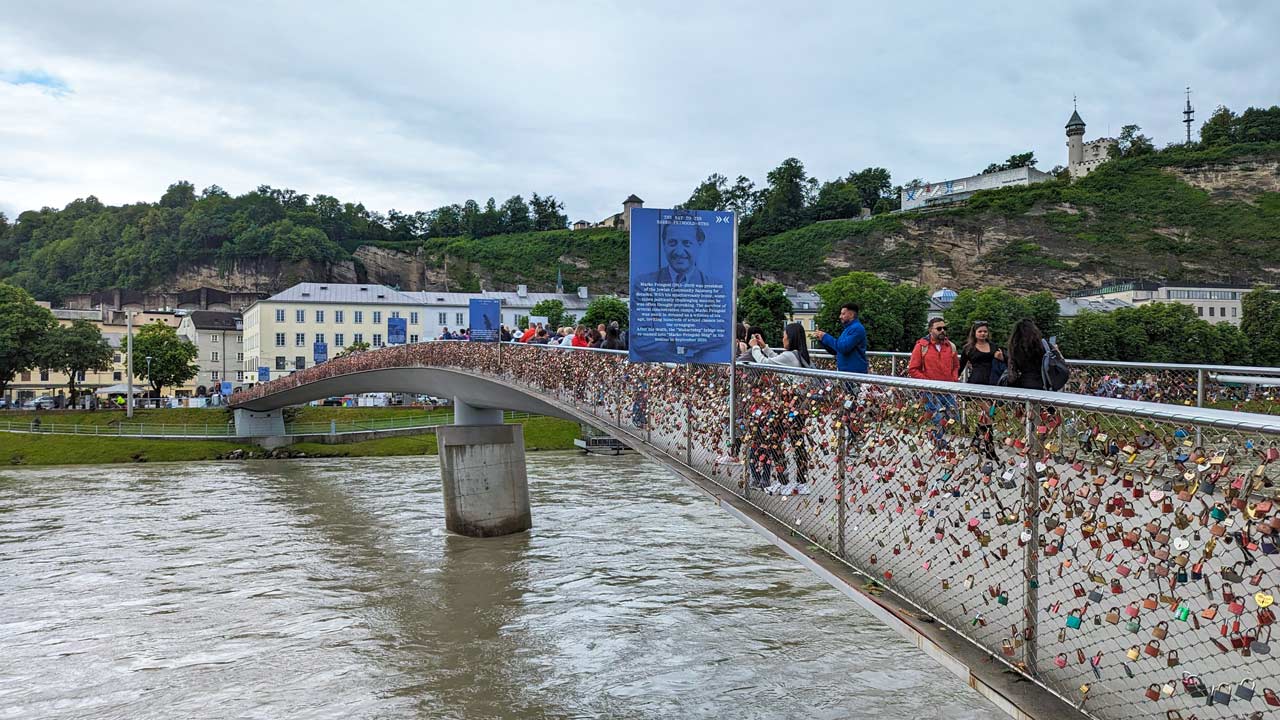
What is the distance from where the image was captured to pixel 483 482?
81.2 feet

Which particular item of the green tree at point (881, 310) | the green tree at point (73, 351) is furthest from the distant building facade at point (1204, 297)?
the green tree at point (73, 351)

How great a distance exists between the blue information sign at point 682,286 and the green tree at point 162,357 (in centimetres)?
7643

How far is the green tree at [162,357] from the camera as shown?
77750 millimetres

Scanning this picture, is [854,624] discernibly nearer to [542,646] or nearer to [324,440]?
[542,646]

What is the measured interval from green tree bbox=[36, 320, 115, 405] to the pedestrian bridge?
69966 mm

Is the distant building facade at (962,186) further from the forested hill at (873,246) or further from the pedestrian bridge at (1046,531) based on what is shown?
the pedestrian bridge at (1046,531)

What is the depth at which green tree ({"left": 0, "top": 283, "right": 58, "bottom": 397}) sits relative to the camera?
214 feet

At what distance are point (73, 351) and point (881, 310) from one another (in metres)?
58.5

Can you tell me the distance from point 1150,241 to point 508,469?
4773 inches

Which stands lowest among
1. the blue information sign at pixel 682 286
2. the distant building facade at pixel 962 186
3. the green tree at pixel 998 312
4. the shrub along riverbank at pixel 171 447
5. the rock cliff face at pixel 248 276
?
the shrub along riverbank at pixel 171 447

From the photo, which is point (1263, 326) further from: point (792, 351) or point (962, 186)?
point (792, 351)

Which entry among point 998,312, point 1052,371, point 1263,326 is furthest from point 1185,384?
point 1263,326

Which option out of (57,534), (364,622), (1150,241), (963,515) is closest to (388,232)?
(1150,241)

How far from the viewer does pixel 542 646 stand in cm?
1423
